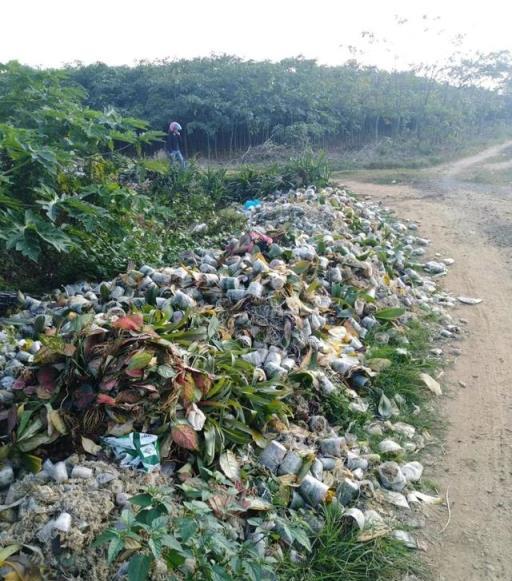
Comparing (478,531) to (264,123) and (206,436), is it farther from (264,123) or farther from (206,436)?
(264,123)

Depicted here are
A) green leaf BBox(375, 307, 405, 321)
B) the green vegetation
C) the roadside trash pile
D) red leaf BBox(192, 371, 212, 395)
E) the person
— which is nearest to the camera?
the roadside trash pile

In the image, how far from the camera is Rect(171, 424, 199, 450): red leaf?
2363 mm

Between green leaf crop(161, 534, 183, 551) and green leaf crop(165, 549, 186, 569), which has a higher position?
green leaf crop(161, 534, 183, 551)

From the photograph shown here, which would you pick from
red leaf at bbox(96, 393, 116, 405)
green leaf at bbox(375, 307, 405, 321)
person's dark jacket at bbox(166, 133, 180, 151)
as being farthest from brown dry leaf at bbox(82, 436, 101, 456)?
person's dark jacket at bbox(166, 133, 180, 151)

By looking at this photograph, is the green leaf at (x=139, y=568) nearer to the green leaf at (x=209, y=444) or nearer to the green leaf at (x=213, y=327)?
the green leaf at (x=209, y=444)

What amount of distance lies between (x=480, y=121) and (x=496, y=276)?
1835 cm

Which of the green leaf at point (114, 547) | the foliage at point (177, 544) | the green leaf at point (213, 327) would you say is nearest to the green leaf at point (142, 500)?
the foliage at point (177, 544)

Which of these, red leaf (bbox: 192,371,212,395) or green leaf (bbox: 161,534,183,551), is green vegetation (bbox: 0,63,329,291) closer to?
red leaf (bbox: 192,371,212,395)

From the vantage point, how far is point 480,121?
21.6m

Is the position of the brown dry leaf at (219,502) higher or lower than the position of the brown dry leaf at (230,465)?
higher

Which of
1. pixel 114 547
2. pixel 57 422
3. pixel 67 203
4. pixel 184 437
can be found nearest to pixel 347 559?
pixel 184 437

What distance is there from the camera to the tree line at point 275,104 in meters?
17.3

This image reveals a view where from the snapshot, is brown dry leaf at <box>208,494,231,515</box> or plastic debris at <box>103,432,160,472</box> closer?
brown dry leaf at <box>208,494,231,515</box>

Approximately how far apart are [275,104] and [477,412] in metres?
16.0
